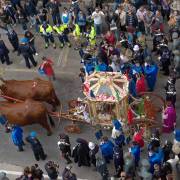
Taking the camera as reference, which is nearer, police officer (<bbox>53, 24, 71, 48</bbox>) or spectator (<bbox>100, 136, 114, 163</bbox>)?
spectator (<bbox>100, 136, 114, 163</bbox>)

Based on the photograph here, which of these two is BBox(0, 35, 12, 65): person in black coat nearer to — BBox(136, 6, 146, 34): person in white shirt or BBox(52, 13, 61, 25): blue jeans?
BBox(52, 13, 61, 25): blue jeans

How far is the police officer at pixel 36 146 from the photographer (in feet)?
56.1

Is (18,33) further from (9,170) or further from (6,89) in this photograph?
(9,170)

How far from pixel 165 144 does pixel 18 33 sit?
10773mm

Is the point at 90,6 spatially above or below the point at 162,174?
above

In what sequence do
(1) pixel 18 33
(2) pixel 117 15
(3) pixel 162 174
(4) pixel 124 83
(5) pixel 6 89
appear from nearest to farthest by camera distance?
(3) pixel 162 174
(4) pixel 124 83
(5) pixel 6 89
(2) pixel 117 15
(1) pixel 18 33

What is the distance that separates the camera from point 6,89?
19.4m

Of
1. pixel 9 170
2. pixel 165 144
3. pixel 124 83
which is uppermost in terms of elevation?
pixel 124 83

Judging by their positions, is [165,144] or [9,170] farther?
[9,170]

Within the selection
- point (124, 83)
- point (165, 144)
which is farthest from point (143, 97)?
point (165, 144)

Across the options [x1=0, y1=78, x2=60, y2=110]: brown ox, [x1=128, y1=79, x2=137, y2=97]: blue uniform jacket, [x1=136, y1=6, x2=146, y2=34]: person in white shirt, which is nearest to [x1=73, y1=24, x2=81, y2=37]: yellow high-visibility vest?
[x1=136, y1=6, x2=146, y2=34]: person in white shirt

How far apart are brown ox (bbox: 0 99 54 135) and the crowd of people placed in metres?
0.59

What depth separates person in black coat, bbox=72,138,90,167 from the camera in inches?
652

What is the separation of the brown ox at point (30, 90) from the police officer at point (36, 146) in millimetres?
2107
